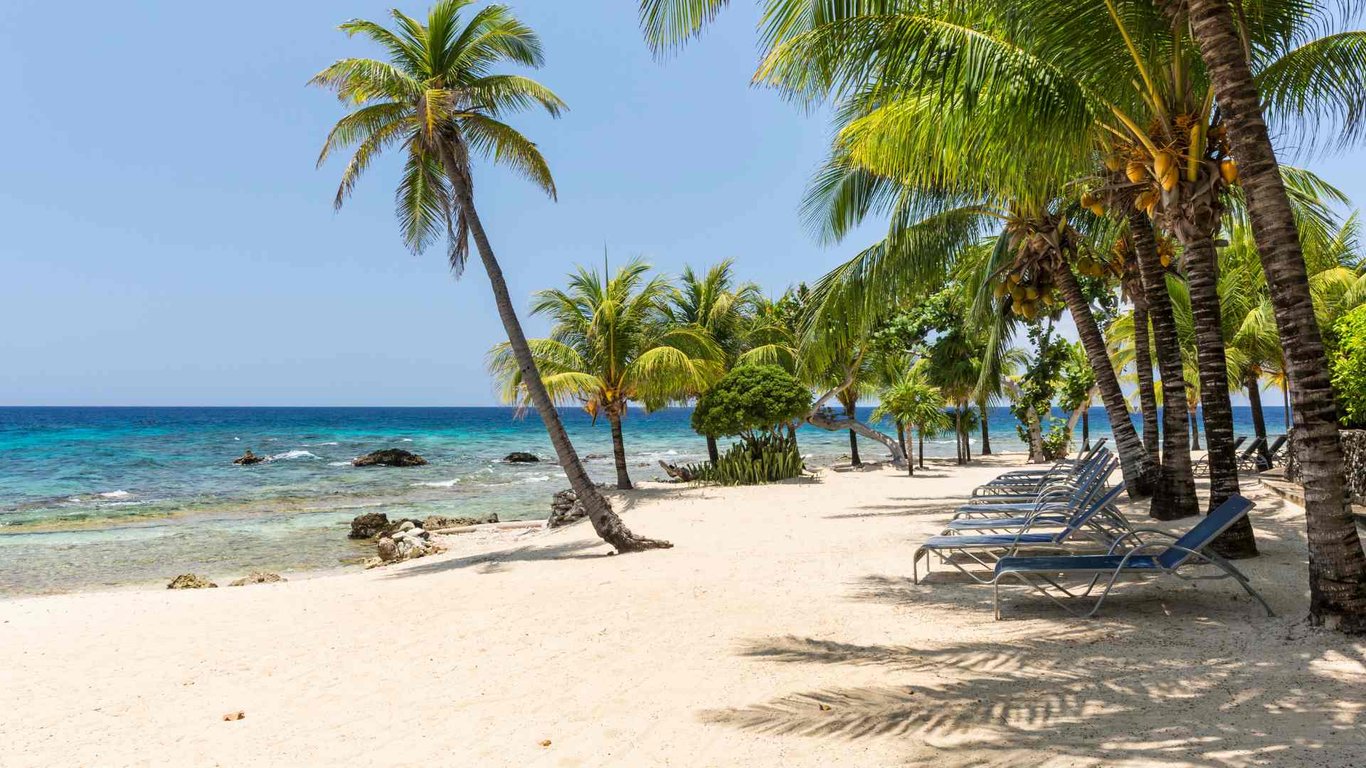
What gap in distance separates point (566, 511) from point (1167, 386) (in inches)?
409

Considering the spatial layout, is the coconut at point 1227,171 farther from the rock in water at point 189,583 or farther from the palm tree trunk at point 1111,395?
the rock in water at point 189,583

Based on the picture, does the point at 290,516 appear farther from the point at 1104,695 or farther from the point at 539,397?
the point at 1104,695

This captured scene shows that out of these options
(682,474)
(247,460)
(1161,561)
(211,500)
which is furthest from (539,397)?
(247,460)

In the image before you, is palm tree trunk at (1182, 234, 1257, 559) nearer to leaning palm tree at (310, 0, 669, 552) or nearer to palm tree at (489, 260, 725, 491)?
leaning palm tree at (310, 0, 669, 552)

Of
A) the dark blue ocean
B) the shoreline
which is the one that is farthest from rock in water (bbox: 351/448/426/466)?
the shoreline

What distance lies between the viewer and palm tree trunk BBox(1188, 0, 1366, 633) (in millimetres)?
4746

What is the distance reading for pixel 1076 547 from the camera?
8.00 meters

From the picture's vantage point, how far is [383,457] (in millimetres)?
40094

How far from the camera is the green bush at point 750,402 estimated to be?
64.9ft

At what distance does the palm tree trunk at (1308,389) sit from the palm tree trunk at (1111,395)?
6.71 metres

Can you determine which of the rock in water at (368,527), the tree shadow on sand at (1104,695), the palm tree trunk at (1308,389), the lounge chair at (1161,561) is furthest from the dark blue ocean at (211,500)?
the palm tree trunk at (1308,389)

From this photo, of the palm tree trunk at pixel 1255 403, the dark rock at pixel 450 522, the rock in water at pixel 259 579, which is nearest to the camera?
Answer: the rock in water at pixel 259 579

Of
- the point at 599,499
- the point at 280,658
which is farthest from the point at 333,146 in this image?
the point at 280,658

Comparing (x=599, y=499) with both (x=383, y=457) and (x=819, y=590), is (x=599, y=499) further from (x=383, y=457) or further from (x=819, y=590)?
(x=383, y=457)
